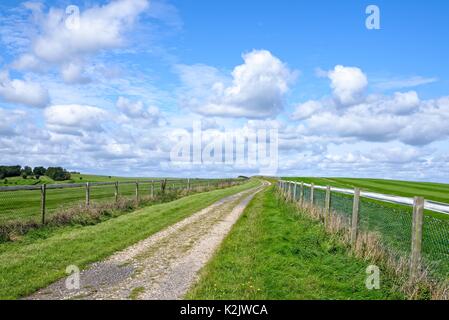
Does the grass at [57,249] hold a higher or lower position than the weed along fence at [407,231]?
lower

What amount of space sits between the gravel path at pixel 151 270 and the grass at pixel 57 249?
14.6 inches

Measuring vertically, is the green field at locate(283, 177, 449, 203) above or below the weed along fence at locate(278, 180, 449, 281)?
below

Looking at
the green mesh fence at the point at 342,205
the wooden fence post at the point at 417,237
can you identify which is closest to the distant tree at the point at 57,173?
the green mesh fence at the point at 342,205

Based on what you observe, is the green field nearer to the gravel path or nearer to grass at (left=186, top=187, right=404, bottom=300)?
grass at (left=186, top=187, right=404, bottom=300)

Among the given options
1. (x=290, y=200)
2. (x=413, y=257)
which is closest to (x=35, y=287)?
(x=413, y=257)

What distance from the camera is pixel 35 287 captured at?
7824 millimetres

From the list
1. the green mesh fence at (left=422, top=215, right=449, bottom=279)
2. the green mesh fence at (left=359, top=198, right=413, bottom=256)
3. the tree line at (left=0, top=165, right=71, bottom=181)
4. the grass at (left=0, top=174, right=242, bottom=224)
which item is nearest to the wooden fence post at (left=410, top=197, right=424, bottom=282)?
the green mesh fence at (left=422, top=215, right=449, bottom=279)

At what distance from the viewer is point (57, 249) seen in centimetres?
1152

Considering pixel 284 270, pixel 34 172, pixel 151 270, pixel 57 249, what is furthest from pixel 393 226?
pixel 34 172

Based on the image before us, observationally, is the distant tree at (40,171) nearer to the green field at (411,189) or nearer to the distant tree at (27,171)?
the distant tree at (27,171)

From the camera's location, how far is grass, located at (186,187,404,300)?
7.46 meters

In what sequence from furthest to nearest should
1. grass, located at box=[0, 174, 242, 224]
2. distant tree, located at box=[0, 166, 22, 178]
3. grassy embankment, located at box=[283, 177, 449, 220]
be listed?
1. distant tree, located at box=[0, 166, 22, 178]
2. grassy embankment, located at box=[283, 177, 449, 220]
3. grass, located at box=[0, 174, 242, 224]

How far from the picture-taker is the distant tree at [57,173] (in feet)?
212
